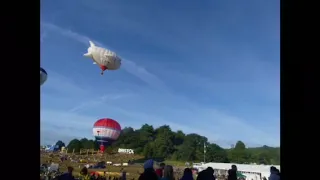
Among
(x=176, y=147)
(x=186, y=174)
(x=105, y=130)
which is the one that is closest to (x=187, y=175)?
(x=186, y=174)

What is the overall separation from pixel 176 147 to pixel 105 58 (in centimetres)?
3659

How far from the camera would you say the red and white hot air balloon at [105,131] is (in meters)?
39.3

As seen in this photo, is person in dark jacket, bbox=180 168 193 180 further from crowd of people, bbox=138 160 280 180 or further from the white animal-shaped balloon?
the white animal-shaped balloon

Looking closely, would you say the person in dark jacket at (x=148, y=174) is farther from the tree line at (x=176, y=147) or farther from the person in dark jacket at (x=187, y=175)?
the tree line at (x=176, y=147)

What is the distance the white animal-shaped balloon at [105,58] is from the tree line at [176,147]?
2089cm

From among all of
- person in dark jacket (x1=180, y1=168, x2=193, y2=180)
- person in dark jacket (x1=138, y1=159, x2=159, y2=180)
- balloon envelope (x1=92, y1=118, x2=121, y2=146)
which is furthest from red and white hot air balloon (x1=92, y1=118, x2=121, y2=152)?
person in dark jacket (x1=138, y1=159, x2=159, y2=180)

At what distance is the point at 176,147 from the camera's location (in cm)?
6806

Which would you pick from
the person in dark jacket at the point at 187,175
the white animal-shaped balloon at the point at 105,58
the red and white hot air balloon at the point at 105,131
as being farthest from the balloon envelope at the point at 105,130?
the person in dark jacket at the point at 187,175

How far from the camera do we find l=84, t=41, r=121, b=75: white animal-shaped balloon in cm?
3416

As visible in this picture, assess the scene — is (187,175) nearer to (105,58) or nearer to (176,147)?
(105,58)

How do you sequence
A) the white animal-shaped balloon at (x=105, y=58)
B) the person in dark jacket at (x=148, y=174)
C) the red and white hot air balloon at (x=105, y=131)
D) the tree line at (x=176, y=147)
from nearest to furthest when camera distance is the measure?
the person in dark jacket at (x=148, y=174)
the white animal-shaped balloon at (x=105, y=58)
the red and white hot air balloon at (x=105, y=131)
the tree line at (x=176, y=147)

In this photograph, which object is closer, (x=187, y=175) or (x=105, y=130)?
(x=187, y=175)

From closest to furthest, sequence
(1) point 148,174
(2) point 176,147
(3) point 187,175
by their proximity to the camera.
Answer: (1) point 148,174 < (3) point 187,175 < (2) point 176,147
